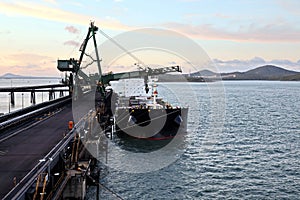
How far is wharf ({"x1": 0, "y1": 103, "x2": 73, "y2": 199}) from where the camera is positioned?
55.2ft

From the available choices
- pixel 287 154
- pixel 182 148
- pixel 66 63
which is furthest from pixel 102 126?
pixel 66 63

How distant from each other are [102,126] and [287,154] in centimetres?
2613

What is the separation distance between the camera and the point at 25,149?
Answer: 22.8 metres

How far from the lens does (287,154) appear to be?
39281 mm

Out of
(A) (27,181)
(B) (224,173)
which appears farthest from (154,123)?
(A) (27,181)

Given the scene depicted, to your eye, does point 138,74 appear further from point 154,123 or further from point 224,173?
point 224,173

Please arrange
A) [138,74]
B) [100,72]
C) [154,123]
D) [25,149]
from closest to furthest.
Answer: [25,149]
[154,123]
[138,74]
[100,72]

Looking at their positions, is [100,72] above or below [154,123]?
above

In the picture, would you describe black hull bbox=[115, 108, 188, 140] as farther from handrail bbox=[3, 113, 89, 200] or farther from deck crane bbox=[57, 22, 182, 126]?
handrail bbox=[3, 113, 89, 200]

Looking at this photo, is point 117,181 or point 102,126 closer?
point 117,181

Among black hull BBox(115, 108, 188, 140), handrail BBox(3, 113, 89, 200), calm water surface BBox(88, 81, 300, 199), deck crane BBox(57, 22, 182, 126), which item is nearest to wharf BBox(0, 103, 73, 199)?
handrail BBox(3, 113, 89, 200)

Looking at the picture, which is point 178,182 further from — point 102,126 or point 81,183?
point 102,126

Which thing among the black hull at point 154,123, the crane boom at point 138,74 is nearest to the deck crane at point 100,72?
the crane boom at point 138,74

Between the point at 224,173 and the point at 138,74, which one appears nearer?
the point at 224,173
